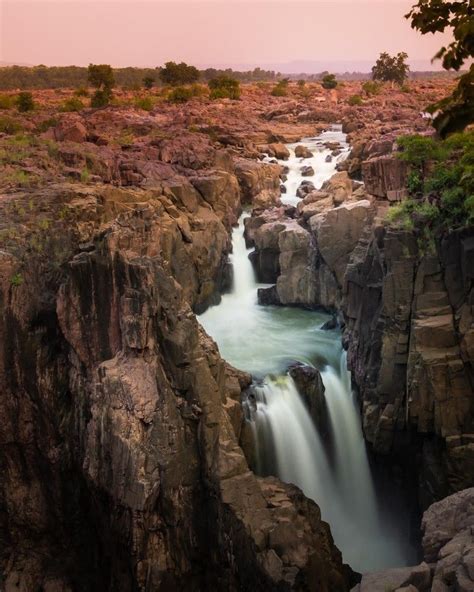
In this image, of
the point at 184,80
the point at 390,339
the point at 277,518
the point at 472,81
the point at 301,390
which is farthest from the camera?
the point at 184,80

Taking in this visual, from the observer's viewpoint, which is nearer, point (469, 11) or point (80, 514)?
point (469, 11)

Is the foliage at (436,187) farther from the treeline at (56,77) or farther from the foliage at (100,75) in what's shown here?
the treeline at (56,77)

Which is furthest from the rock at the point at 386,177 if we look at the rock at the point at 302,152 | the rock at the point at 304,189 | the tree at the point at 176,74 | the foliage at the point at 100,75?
the tree at the point at 176,74

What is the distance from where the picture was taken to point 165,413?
13180 millimetres

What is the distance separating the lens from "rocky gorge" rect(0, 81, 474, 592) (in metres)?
12.9

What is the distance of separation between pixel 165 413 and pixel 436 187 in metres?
10.3

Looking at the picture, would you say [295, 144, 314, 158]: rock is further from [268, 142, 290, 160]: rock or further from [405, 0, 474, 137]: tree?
[405, 0, 474, 137]: tree

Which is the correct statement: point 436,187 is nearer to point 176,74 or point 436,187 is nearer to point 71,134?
point 71,134

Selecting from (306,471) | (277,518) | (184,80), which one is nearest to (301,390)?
(306,471)

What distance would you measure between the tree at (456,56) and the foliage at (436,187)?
6.04 metres

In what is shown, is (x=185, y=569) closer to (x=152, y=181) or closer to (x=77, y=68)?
(x=152, y=181)

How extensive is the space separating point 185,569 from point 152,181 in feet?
54.6

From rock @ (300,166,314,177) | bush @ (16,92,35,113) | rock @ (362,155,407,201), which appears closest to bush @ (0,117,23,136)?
bush @ (16,92,35,113)

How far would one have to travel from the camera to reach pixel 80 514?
15.2m
